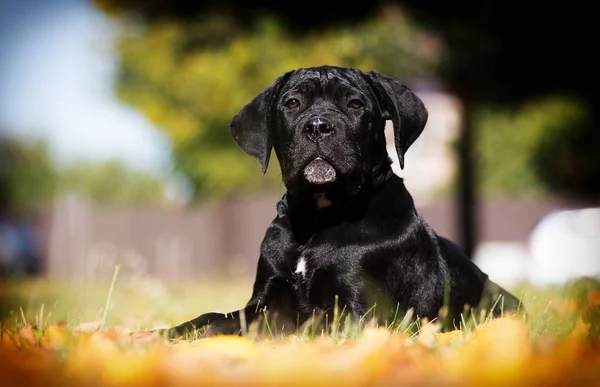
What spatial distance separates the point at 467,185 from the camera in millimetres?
11766

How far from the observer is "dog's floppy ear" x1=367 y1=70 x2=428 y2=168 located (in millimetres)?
3920

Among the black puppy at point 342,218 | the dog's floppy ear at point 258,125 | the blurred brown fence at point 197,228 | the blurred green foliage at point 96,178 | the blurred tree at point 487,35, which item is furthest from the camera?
the blurred green foliage at point 96,178

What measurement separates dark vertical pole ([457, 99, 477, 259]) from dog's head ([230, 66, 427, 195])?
7904 mm

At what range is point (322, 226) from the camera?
3.66 meters

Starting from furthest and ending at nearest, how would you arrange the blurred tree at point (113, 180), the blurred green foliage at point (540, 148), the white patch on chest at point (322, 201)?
the blurred tree at point (113, 180) < the blurred green foliage at point (540, 148) < the white patch on chest at point (322, 201)

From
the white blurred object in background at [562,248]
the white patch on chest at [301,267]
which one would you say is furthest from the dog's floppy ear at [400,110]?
the white blurred object in background at [562,248]

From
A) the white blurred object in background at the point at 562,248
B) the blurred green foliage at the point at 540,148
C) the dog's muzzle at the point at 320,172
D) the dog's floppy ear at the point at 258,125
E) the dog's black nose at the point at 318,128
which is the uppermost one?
the blurred green foliage at the point at 540,148

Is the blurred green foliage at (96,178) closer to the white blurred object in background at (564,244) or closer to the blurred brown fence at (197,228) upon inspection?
the blurred brown fence at (197,228)

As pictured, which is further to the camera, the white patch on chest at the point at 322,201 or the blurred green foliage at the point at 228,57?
the blurred green foliage at the point at 228,57

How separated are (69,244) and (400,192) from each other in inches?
747

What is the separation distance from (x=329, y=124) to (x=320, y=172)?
9.7 inches

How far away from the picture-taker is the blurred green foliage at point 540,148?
13.3 m

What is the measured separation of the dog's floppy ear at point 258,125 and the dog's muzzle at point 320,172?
0.36m

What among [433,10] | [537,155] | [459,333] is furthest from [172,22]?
[537,155]
